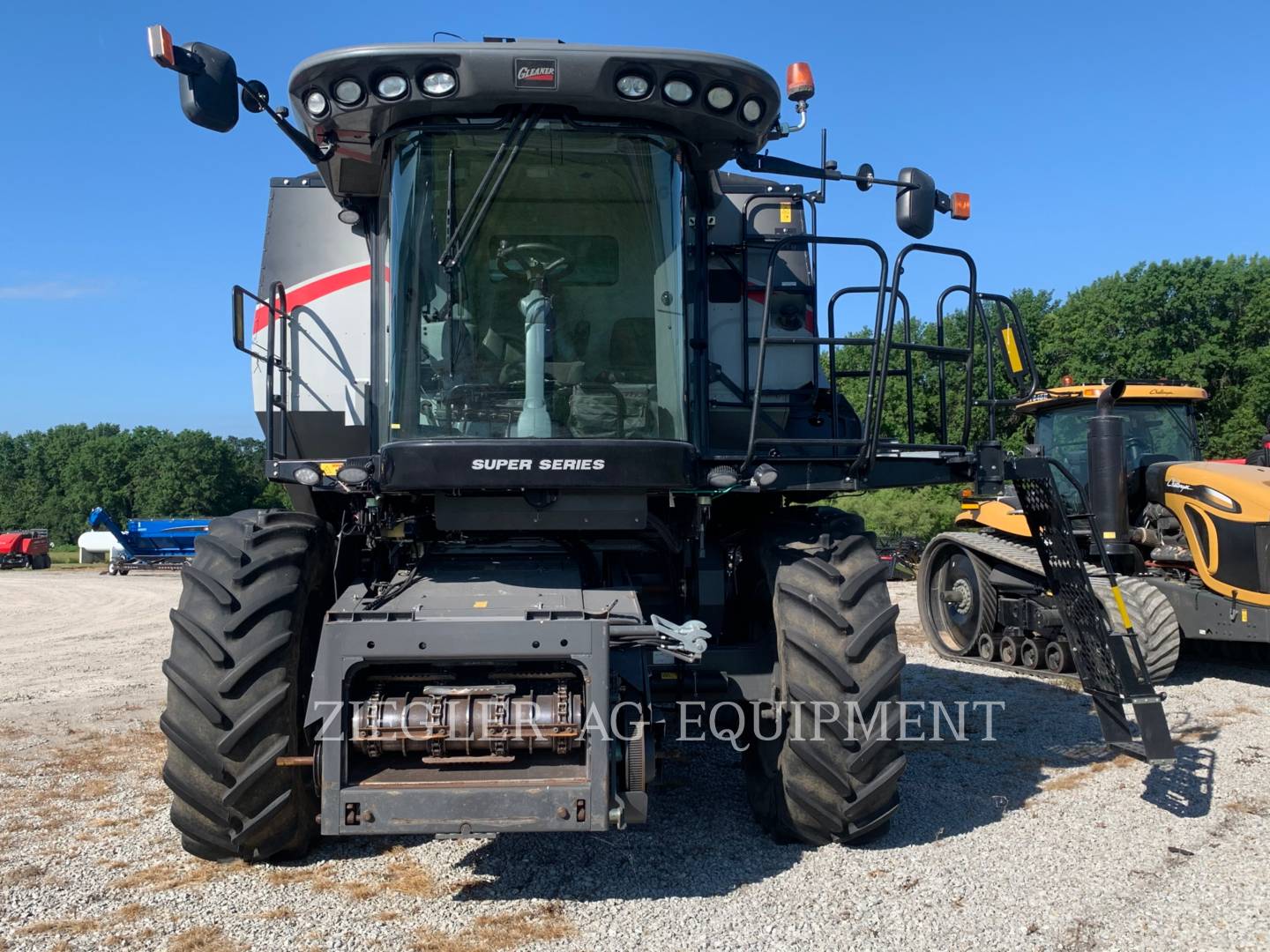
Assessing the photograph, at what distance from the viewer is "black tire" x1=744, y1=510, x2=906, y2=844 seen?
4551 millimetres

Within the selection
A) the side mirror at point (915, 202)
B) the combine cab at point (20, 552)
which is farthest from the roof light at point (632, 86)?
the combine cab at point (20, 552)

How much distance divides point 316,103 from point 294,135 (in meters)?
0.17

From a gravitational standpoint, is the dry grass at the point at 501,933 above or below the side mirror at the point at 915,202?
below

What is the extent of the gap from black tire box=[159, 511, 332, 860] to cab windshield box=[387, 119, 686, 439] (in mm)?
932

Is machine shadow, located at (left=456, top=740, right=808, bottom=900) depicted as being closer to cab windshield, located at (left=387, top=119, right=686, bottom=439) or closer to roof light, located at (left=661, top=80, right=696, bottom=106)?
cab windshield, located at (left=387, top=119, right=686, bottom=439)

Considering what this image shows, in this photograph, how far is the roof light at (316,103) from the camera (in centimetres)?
447

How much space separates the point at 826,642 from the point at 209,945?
2.68 meters

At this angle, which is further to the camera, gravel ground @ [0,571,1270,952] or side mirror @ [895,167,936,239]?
side mirror @ [895,167,936,239]

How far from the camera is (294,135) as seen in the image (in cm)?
455

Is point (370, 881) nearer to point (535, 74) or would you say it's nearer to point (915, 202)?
point (535, 74)

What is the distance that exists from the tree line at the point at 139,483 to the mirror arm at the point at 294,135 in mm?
73508

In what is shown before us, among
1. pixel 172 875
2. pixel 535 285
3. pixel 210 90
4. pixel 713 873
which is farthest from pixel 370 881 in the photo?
pixel 210 90

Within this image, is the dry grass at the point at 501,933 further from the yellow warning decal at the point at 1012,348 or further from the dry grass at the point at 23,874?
the yellow warning decal at the point at 1012,348

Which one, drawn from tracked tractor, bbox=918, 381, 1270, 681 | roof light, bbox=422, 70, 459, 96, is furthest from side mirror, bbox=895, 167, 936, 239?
tracked tractor, bbox=918, 381, 1270, 681
